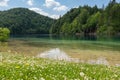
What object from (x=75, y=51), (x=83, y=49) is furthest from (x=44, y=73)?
(x=83, y=49)

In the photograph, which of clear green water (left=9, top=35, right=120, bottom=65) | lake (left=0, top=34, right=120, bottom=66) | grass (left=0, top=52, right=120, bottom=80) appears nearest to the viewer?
grass (left=0, top=52, right=120, bottom=80)

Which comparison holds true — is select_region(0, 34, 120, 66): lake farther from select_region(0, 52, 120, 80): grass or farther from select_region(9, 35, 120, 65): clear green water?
select_region(0, 52, 120, 80): grass

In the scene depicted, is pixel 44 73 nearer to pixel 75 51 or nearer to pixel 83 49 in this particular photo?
pixel 75 51

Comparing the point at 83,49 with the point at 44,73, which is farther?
the point at 83,49

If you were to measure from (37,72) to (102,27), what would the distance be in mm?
164549

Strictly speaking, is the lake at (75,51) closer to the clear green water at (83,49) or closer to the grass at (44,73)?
the clear green water at (83,49)

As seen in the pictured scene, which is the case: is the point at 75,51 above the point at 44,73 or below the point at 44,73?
below

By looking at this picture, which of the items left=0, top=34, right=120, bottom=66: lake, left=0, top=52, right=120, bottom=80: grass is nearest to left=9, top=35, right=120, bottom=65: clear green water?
left=0, top=34, right=120, bottom=66: lake

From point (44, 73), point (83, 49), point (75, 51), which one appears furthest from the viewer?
point (83, 49)

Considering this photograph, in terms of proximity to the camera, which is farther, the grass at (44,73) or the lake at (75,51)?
the lake at (75,51)

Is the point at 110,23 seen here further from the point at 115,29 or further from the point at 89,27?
the point at 89,27

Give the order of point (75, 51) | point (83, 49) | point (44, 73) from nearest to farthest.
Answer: point (44, 73) → point (75, 51) → point (83, 49)

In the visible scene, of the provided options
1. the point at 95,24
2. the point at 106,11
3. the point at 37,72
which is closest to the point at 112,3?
the point at 106,11

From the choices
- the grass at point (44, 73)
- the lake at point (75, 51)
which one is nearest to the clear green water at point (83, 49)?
the lake at point (75, 51)
